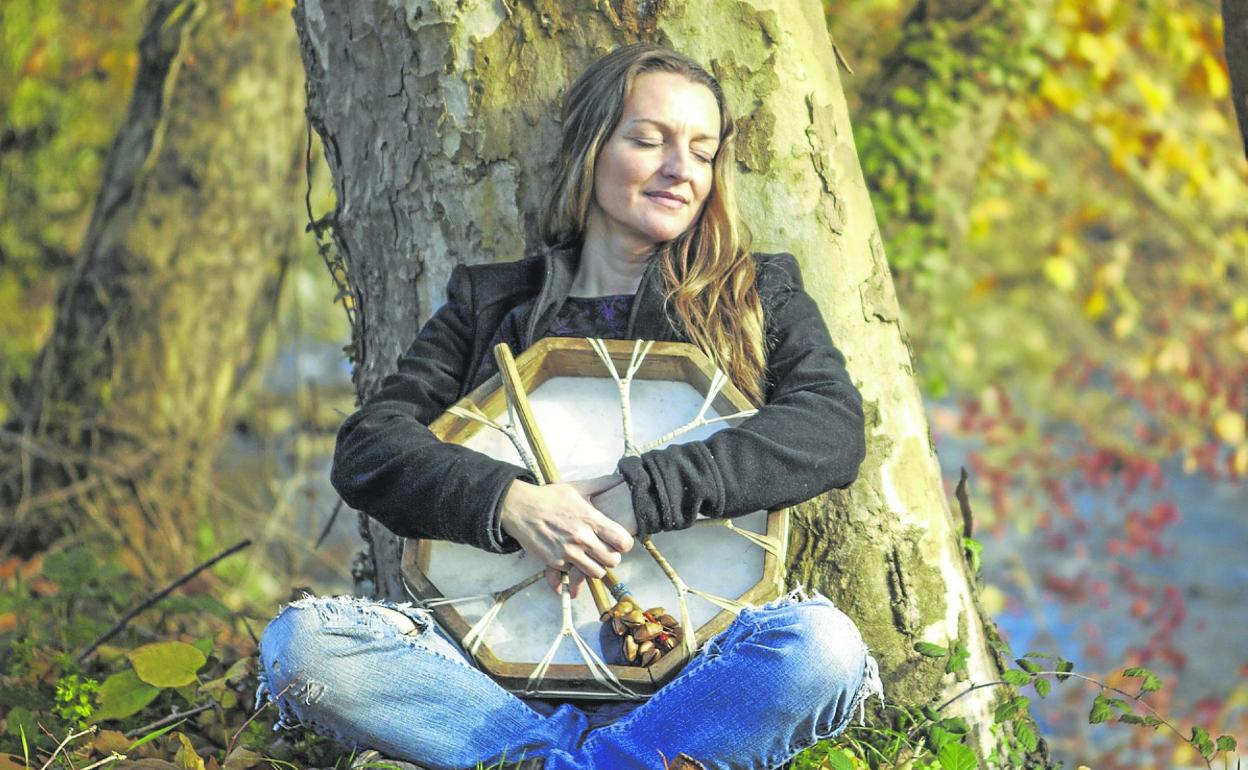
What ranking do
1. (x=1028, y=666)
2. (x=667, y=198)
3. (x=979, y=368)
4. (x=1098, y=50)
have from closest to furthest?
(x=1028, y=666)
(x=667, y=198)
(x=1098, y=50)
(x=979, y=368)

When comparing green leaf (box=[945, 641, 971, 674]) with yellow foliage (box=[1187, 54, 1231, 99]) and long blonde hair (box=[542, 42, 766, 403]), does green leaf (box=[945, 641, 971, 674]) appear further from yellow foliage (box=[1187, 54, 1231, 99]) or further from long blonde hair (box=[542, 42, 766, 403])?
yellow foliage (box=[1187, 54, 1231, 99])

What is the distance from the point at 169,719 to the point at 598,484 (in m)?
1.17

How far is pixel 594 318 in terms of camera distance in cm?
280

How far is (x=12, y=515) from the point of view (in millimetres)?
5094

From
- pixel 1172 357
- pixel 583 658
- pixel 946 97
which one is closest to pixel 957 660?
pixel 583 658

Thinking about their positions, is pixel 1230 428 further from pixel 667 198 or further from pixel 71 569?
pixel 71 569

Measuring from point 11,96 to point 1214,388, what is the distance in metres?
6.98

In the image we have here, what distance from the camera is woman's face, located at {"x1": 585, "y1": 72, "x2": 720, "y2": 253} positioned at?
9.05 feet

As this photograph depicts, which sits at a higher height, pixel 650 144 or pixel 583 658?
pixel 650 144

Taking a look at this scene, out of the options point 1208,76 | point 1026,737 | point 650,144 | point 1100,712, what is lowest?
point 1026,737

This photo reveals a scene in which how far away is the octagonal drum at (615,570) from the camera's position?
2412 mm

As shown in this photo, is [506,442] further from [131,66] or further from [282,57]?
[131,66]

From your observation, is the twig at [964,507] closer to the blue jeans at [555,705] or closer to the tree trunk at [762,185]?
the tree trunk at [762,185]

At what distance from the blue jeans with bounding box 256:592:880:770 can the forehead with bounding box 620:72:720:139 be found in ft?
3.22
